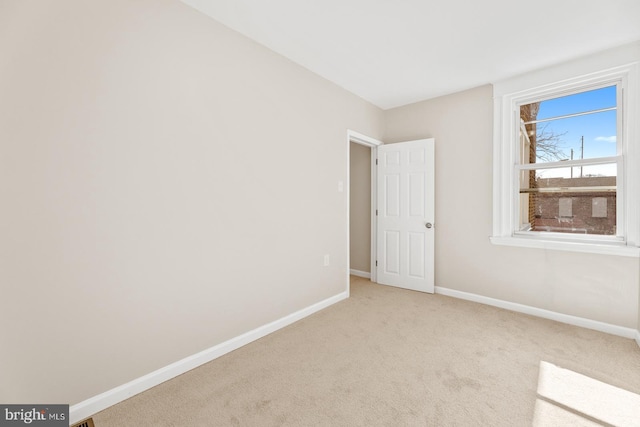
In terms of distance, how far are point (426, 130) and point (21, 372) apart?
424 centimetres

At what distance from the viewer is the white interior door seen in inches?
145

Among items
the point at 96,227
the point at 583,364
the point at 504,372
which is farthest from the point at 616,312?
the point at 96,227

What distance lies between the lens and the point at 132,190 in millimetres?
1747

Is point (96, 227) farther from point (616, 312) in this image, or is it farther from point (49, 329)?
point (616, 312)

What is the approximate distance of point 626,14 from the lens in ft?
6.78

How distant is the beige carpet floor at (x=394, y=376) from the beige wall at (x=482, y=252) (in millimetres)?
303

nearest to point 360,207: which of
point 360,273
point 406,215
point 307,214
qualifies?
point 406,215

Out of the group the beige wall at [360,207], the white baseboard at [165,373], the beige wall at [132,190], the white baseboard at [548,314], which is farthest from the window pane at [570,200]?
the white baseboard at [165,373]

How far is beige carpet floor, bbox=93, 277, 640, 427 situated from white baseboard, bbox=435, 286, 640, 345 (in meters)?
0.11

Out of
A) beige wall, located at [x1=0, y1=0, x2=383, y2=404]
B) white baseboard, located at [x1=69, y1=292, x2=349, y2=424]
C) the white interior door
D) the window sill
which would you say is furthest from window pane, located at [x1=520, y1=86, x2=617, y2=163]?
white baseboard, located at [x1=69, y1=292, x2=349, y2=424]

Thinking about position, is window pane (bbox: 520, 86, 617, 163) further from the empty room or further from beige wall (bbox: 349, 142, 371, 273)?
beige wall (bbox: 349, 142, 371, 273)

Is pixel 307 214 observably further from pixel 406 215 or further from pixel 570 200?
pixel 570 200

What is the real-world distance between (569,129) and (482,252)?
5.16ft

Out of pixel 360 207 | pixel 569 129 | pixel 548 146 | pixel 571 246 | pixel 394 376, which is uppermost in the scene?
pixel 569 129
